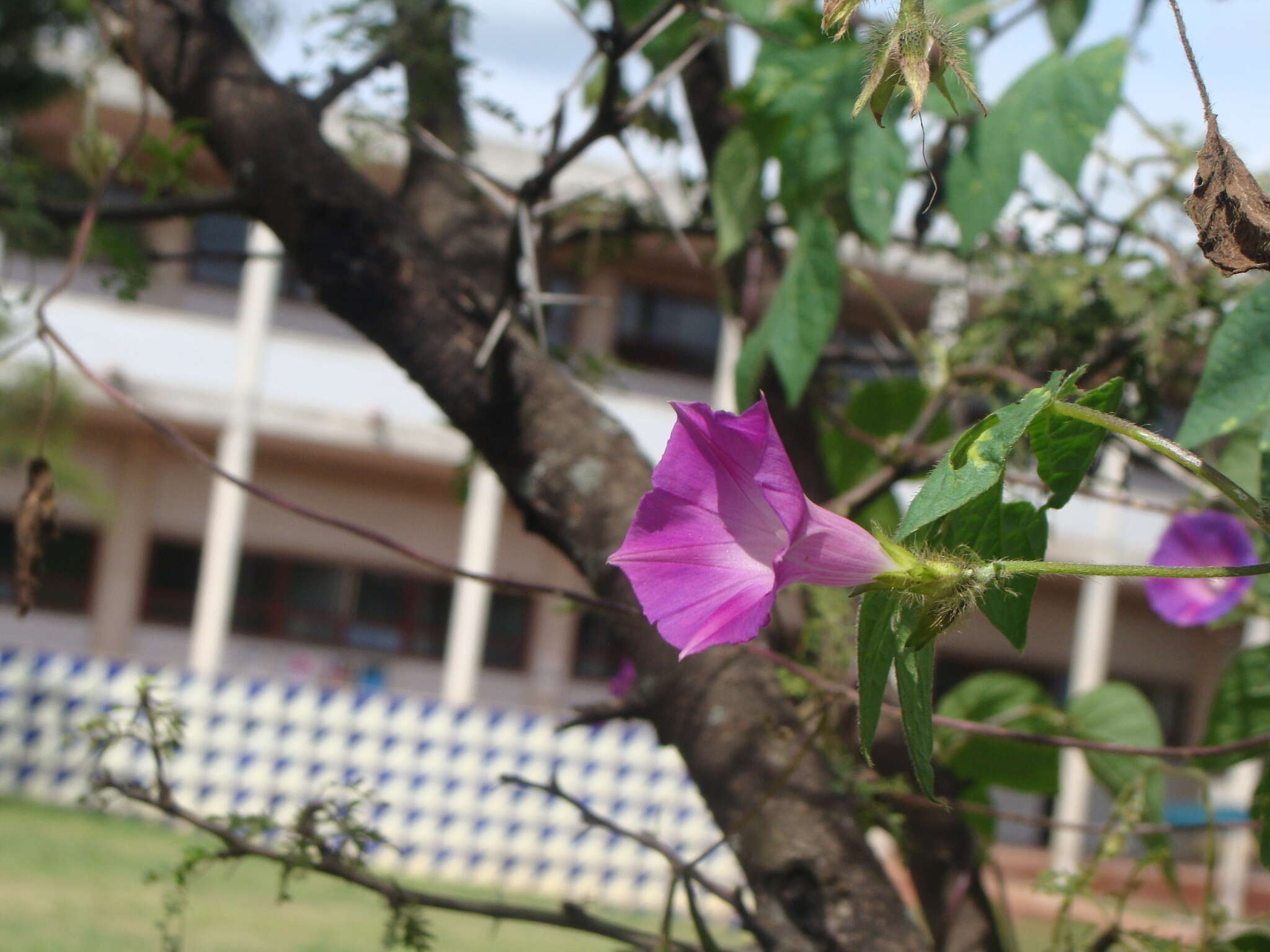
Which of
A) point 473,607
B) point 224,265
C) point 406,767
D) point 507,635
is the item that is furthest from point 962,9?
point 507,635

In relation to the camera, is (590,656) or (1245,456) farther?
(590,656)

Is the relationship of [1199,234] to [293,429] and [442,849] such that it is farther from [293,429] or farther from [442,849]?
[293,429]

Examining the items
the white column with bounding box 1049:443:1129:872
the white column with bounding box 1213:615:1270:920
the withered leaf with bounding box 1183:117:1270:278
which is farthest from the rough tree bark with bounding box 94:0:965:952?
the white column with bounding box 1049:443:1129:872

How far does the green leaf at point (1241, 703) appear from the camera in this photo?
0.76 m

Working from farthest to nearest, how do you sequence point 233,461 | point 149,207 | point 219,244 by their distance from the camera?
point 219,244
point 233,461
point 149,207

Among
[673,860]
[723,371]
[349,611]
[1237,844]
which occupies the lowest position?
[1237,844]

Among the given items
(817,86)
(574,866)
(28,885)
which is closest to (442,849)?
(574,866)

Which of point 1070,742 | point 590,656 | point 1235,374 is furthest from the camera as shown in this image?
point 590,656

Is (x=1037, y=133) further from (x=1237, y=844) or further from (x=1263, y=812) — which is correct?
(x=1237, y=844)

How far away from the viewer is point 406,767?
626cm

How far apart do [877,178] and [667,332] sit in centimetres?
870

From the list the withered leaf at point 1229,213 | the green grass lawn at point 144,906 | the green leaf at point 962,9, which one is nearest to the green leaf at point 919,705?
the withered leaf at point 1229,213

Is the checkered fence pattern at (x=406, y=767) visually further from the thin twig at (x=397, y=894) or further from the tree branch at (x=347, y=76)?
the thin twig at (x=397, y=894)

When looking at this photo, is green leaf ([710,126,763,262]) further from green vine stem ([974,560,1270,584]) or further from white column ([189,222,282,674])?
white column ([189,222,282,674])
